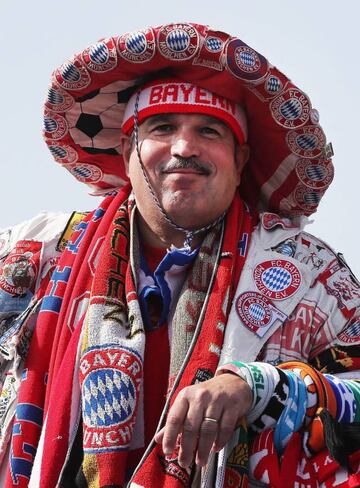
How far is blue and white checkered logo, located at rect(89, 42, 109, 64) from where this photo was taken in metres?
4.36

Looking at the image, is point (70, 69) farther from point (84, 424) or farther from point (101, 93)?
point (84, 424)

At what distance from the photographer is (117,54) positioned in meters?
4.34

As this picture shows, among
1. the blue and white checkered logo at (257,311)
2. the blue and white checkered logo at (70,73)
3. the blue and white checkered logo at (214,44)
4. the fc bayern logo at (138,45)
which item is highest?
the blue and white checkered logo at (214,44)

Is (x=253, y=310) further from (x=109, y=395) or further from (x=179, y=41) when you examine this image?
(x=179, y=41)

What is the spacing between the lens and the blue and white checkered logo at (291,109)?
434 centimetres

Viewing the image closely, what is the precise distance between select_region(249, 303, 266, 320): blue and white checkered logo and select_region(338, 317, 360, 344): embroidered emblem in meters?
0.27

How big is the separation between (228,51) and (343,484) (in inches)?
64.3

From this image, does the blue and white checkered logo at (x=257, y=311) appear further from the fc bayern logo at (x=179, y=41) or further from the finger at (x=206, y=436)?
the fc bayern logo at (x=179, y=41)

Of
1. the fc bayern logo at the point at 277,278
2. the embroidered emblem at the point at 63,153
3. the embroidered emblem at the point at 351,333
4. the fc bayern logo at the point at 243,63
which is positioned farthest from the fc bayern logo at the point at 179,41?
the embroidered emblem at the point at 351,333

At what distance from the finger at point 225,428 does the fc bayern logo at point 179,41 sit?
1463 mm

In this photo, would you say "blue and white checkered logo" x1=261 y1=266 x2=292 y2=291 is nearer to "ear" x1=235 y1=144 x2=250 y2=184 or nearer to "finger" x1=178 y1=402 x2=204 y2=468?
"ear" x1=235 y1=144 x2=250 y2=184

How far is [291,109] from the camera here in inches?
172

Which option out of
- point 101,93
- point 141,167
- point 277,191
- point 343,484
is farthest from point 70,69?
point 343,484

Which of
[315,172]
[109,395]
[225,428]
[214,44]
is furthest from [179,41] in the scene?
[225,428]
